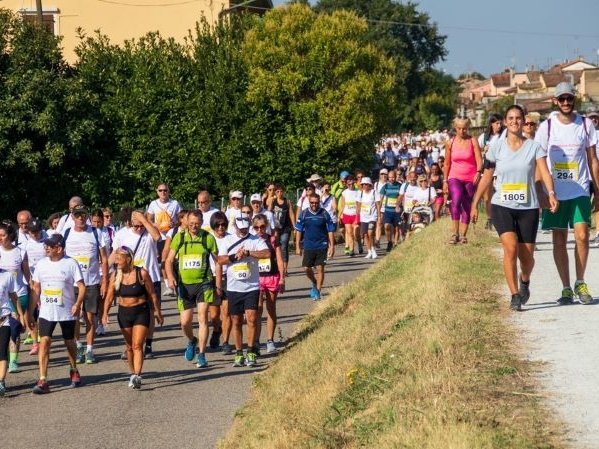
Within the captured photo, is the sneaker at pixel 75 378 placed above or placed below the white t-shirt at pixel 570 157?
below

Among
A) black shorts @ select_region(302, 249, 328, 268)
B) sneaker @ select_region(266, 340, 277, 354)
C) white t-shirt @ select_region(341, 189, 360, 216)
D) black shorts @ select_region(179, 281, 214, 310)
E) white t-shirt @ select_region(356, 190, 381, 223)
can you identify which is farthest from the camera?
white t-shirt @ select_region(341, 189, 360, 216)

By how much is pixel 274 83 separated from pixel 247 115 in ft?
4.87

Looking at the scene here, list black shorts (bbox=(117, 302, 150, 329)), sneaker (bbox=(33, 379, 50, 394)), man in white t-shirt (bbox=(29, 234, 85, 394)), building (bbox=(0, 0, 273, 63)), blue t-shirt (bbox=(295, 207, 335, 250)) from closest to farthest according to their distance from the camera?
sneaker (bbox=(33, 379, 50, 394)) < black shorts (bbox=(117, 302, 150, 329)) < man in white t-shirt (bbox=(29, 234, 85, 394)) < blue t-shirt (bbox=(295, 207, 335, 250)) < building (bbox=(0, 0, 273, 63))

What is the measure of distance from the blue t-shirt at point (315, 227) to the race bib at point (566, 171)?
8687mm

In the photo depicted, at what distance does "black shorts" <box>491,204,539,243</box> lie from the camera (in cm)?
1206

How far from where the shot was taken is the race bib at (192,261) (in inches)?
607

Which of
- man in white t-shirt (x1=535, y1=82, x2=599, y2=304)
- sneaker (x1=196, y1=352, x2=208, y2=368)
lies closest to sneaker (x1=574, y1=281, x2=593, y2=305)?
man in white t-shirt (x1=535, y1=82, x2=599, y2=304)

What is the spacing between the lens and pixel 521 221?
12086mm

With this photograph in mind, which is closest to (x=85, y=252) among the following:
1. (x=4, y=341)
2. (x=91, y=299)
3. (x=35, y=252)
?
(x=91, y=299)

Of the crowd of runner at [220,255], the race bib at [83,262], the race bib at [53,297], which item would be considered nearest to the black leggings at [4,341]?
the crowd of runner at [220,255]

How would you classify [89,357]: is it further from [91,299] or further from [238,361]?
[238,361]

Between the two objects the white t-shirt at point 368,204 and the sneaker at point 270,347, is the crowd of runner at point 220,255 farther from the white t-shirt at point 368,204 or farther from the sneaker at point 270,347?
the white t-shirt at point 368,204

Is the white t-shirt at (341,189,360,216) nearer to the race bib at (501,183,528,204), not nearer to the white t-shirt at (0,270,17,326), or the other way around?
the white t-shirt at (0,270,17,326)

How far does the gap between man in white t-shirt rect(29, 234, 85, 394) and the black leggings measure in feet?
1.28
